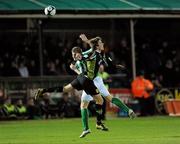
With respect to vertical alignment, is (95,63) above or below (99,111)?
above

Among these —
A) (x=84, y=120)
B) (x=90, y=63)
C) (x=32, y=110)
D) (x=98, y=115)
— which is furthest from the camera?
(x=32, y=110)

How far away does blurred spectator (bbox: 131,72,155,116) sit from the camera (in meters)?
28.2

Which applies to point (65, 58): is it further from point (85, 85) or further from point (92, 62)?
point (85, 85)

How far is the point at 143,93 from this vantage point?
28.5 metres

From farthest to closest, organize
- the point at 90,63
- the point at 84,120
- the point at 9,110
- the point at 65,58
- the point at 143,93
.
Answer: the point at 65,58 < the point at 143,93 < the point at 9,110 < the point at 90,63 < the point at 84,120

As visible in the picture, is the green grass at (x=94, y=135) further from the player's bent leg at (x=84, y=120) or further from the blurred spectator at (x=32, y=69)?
the blurred spectator at (x=32, y=69)

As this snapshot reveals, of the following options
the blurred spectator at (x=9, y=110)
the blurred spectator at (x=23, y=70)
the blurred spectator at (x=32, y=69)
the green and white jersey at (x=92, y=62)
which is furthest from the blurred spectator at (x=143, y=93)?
the green and white jersey at (x=92, y=62)

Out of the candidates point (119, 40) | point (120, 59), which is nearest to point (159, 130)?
point (120, 59)

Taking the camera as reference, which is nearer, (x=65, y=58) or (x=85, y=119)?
(x=85, y=119)

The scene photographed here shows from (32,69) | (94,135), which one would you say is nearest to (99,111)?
(94,135)

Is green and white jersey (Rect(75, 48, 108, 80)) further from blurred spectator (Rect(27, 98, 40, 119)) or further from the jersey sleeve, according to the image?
blurred spectator (Rect(27, 98, 40, 119))

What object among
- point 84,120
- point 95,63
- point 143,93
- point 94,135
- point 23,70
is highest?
point 23,70

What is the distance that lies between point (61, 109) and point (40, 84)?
1.57 metres

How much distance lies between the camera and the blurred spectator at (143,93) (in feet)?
92.6
